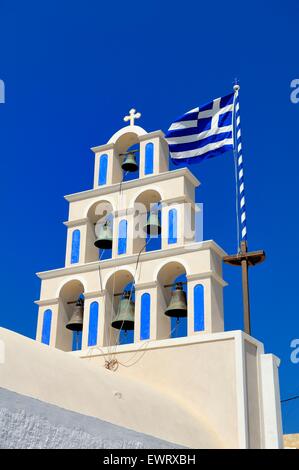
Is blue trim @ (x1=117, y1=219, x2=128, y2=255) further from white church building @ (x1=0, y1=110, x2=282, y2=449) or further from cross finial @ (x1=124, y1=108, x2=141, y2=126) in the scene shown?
cross finial @ (x1=124, y1=108, x2=141, y2=126)

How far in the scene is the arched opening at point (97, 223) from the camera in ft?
40.6

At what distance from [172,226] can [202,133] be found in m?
2.19

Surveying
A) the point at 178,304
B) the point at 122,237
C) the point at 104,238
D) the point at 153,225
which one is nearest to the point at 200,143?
the point at 153,225

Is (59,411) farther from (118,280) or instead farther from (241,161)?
(241,161)

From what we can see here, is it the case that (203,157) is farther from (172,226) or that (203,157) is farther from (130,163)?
(172,226)

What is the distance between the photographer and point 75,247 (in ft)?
40.7

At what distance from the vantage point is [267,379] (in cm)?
1045

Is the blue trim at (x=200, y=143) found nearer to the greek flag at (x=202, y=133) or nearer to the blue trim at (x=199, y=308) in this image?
the greek flag at (x=202, y=133)

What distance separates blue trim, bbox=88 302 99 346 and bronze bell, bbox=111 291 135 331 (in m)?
0.31

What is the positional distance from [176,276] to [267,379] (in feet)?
8.00

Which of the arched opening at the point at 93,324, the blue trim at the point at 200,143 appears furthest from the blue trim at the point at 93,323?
the blue trim at the point at 200,143

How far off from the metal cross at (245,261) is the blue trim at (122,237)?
6.02 feet

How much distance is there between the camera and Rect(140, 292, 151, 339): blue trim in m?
11.0
